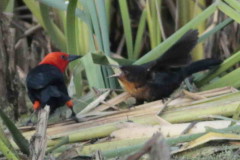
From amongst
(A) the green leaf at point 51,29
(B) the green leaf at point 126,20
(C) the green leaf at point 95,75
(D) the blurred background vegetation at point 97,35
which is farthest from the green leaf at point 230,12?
(A) the green leaf at point 51,29

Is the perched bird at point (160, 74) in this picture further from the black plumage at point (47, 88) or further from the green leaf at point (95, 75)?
the black plumage at point (47, 88)

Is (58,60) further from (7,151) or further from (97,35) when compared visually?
(7,151)

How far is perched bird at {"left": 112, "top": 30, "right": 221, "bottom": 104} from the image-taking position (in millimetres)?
3975

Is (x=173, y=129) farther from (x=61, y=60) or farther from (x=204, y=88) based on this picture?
(x=61, y=60)

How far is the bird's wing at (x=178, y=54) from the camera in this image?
13.0 feet

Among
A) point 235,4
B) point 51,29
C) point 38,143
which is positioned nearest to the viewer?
point 38,143

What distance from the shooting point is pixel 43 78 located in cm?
410

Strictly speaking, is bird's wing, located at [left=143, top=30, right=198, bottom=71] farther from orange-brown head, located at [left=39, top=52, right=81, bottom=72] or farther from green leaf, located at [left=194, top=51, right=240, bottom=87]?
orange-brown head, located at [left=39, top=52, right=81, bottom=72]

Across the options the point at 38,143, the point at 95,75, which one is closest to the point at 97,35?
the point at 95,75

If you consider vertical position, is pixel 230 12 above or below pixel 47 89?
above

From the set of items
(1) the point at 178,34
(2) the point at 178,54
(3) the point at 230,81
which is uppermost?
(1) the point at 178,34

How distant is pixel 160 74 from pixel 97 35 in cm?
49

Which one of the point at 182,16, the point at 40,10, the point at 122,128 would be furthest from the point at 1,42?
the point at 182,16

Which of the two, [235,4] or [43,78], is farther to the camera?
[43,78]
